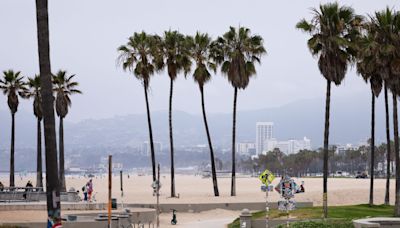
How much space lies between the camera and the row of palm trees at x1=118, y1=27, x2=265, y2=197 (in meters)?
61.9

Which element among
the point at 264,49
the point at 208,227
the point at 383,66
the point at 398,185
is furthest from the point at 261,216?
the point at 264,49

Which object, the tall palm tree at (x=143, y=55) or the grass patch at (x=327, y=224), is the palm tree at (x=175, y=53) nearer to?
the tall palm tree at (x=143, y=55)

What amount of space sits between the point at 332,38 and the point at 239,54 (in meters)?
22.7

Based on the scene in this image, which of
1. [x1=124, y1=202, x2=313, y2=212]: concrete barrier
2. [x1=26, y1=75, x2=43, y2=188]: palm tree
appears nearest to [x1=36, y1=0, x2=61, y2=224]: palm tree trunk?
[x1=124, y1=202, x2=313, y2=212]: concrete barrier

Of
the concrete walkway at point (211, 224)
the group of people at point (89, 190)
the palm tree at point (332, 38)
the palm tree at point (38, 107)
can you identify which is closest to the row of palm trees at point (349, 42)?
the palm tree at point (332, 38)

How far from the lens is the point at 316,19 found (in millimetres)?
39969

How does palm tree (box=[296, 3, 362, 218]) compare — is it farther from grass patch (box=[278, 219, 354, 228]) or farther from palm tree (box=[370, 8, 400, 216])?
grass patch (box=[278, 219, 354, 228])

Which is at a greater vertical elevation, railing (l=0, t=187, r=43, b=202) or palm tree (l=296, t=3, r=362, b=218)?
palm tree (l=296, t=3, r=362, b=218)

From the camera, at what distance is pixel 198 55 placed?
207ft

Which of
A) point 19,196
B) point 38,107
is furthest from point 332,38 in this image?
point 38,107

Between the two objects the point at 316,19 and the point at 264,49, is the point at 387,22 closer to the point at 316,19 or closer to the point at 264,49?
the point at 316,19

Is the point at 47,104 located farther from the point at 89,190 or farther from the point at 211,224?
the point at 89,190

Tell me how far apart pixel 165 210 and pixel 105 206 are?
6.17 meters

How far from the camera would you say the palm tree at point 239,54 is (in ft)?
202
